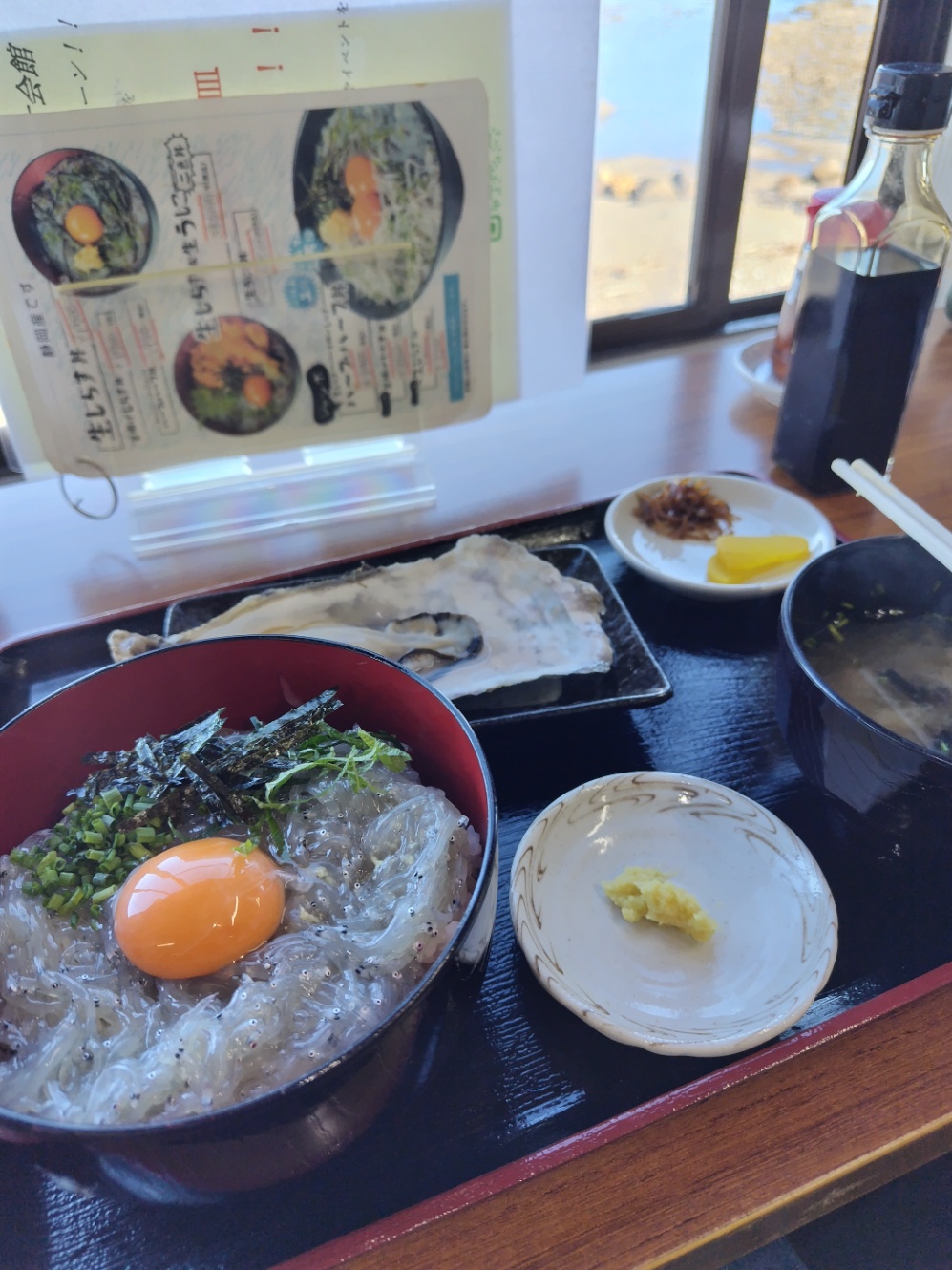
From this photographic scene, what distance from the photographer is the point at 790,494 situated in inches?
52.8

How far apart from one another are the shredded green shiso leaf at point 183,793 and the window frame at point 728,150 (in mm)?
1532

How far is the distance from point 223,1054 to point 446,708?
0.32 metres

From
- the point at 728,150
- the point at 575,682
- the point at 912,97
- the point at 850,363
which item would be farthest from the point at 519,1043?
the point at 728,150

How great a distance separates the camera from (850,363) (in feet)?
4.21

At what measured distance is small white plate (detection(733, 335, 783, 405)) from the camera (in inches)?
66.1

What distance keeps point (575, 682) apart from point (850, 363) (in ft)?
2.34

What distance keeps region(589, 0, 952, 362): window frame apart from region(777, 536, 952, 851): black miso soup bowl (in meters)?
1.25

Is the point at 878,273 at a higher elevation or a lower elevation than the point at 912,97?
lower

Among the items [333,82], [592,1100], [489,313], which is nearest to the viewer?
[592,1100]

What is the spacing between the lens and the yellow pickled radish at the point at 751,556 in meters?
1.19

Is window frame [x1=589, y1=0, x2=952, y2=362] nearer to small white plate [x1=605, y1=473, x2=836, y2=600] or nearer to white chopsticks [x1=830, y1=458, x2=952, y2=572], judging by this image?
small white plate [x1=605, y1=473, x2=836, y2=600]

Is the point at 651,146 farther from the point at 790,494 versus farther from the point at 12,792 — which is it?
the point at 12,792

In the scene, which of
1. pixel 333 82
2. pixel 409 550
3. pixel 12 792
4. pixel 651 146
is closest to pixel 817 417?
pixel 409 550

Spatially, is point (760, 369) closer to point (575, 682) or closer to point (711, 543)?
point (711, 543)
